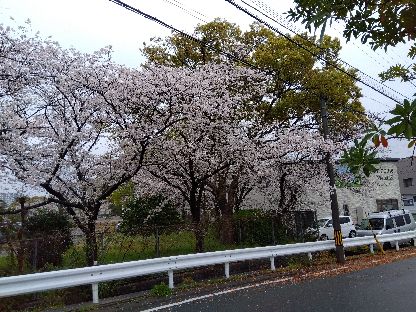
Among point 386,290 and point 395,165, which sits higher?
point 395,165

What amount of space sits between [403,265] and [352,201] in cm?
2337

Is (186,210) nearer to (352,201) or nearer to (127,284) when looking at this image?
(127,284)

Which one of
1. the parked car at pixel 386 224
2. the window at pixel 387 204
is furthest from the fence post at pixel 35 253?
the window at pixel 387 204

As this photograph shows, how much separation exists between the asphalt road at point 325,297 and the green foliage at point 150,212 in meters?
8.67

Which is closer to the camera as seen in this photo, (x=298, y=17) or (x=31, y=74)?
(x=298, y=17)

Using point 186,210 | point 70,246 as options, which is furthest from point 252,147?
point 70,246

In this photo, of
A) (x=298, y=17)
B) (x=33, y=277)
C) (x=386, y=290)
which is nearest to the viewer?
(x=298, y=17)

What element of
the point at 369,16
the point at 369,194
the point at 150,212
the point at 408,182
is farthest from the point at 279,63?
the point at 408,182

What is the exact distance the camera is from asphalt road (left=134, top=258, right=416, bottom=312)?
8695 millimetres

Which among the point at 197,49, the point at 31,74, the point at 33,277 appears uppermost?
the point at 197,49

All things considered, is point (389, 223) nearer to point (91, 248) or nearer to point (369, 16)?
point (91, 248)

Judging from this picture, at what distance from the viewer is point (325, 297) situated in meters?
9.73

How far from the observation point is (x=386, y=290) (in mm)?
10344

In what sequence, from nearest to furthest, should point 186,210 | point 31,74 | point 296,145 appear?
point 31,74 < point 296,145 < point 186,210
